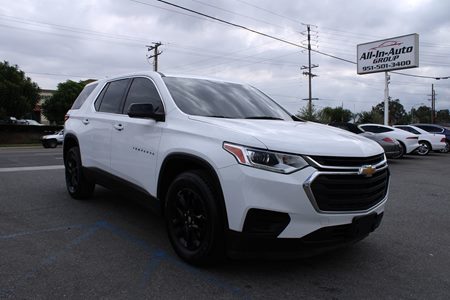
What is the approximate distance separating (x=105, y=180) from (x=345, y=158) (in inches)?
130

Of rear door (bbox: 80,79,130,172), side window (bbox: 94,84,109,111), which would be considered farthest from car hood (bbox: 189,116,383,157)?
side window (bbox: 94,84,109,111)

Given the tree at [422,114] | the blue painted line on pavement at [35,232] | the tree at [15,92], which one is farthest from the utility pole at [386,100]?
the tree at [422,114]

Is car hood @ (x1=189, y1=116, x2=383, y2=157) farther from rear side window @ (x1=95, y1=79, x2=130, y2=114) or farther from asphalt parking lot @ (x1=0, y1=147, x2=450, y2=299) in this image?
rear side window @ (x1=95, y1=79, x2=130, y2=114)

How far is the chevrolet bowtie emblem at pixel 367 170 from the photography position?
3488mm

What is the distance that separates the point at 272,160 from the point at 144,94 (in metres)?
2.24

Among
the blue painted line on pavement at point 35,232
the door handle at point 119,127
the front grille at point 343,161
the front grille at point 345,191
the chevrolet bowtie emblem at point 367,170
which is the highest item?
the door handle at point 119,127

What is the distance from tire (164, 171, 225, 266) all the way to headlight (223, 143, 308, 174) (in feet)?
1.50

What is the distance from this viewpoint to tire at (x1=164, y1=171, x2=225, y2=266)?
11.5 ft

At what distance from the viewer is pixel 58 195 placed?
696 cm

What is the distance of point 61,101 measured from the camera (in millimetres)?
55594

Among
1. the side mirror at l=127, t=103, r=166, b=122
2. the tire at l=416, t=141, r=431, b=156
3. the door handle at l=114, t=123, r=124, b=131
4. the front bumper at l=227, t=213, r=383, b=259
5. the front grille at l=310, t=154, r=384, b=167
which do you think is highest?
the side mirror at l=127, t=103, r=166, b=122

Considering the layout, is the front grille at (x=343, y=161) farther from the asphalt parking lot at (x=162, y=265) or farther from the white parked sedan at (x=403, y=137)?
the white parked sedan at (x=403, y=137)

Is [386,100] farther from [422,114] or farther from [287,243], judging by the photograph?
[422,114]

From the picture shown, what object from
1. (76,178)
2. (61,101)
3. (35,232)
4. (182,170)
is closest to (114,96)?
(76,178)
